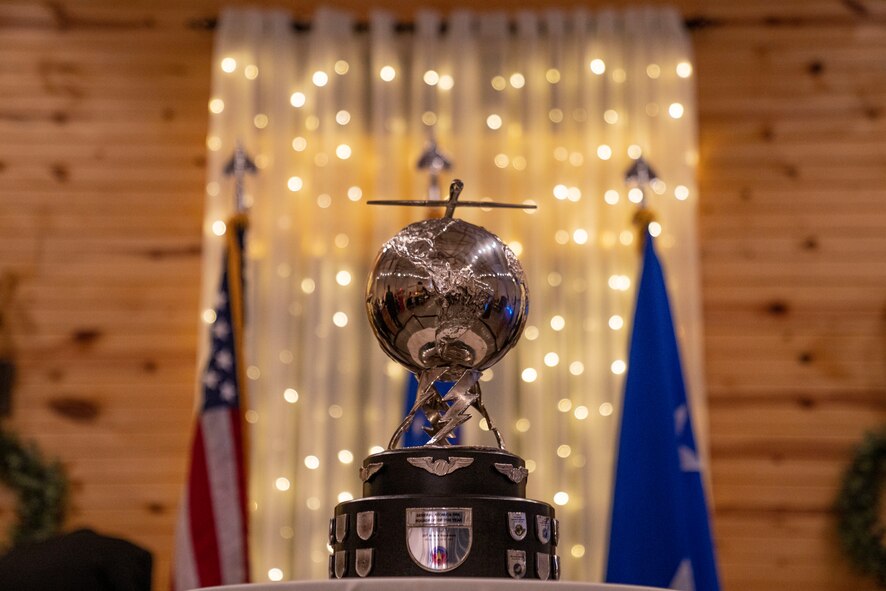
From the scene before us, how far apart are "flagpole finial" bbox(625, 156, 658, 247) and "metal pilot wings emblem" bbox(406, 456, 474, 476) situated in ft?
7.03

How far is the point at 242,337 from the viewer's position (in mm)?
3754

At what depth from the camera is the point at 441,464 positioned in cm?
180

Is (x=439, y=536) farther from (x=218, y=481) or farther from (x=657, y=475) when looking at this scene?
(x=218, y=481)

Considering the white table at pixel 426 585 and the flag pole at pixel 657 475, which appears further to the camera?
the flag pole at pixel 657 475

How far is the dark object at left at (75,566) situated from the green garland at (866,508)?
2.58 metres

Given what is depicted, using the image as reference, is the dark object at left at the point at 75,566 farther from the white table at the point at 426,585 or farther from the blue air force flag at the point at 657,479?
Result: the blue air force flag at the point at 657,479

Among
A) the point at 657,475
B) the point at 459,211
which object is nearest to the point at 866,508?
the point at 657,475

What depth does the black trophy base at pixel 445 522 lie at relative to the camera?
1726mm

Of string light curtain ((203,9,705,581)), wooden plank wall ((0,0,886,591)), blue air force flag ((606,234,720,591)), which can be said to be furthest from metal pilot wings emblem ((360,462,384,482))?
wooden plank wall ((0,0,886,591))

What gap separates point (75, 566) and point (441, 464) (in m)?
0.68

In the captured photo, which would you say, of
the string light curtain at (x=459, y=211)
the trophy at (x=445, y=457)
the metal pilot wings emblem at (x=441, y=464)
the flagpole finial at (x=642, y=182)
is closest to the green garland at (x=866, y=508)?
the string light curtain at (x=459, y=211)

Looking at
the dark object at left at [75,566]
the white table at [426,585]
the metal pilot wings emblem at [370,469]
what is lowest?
the dark object at left at [75,566]

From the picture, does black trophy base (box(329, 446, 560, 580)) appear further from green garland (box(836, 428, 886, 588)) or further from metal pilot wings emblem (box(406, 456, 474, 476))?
green garland (box(836, 428, 886, 588))

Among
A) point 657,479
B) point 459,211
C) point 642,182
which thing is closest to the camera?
point 657,479
